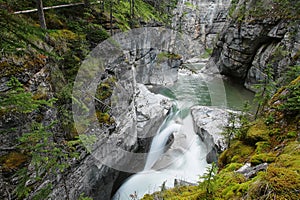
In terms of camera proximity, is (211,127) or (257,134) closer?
(257,134)

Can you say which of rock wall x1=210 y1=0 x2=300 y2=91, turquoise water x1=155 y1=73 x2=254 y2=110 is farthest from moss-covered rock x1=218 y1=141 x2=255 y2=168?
rock wall x1=210 y1=0 x2=300 y2=91

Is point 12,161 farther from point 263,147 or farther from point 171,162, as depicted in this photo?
point 171,162

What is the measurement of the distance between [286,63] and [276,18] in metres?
6.07

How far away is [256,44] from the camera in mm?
24875

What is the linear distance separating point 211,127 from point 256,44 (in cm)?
1671

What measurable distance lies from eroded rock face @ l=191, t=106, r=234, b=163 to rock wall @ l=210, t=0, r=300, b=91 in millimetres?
7490

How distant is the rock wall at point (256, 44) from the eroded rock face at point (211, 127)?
749 cm

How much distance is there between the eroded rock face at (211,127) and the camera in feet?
42.9

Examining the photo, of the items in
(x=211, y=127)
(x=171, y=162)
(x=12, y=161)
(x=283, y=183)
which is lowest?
(x=171, y=162)

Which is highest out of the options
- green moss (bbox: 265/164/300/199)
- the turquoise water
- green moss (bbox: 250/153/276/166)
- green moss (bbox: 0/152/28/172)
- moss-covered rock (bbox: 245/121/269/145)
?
green moss (bbox: 265/164/300/199)

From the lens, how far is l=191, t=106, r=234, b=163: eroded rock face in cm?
1306

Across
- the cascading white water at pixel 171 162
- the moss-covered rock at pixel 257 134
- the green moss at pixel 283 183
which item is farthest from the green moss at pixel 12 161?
the moss-covered rock at pixel 257 134

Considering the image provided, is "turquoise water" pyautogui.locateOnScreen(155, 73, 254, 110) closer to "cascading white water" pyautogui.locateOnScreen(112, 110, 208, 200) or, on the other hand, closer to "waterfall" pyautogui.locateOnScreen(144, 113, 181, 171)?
"waterfall" pyautogui.locateOnScreen(144, 113, 181, 171)

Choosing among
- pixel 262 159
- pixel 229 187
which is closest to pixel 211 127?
pixel 262 159
